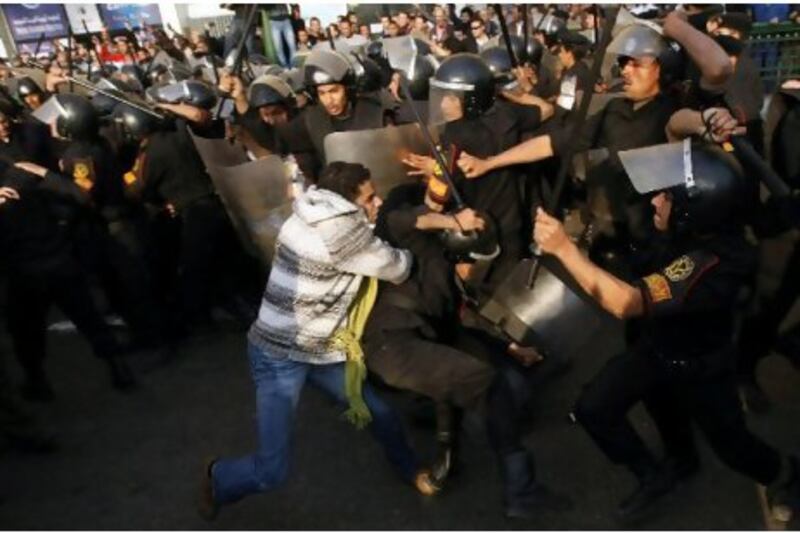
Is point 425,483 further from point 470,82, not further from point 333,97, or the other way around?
point 333,97

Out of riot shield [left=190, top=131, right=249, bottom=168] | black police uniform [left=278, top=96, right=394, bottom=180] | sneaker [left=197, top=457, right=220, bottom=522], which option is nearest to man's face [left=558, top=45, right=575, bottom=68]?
black police uniform [left=278, top=96, right=394, bottom=180]

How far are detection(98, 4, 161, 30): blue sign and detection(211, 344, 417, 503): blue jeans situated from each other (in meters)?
27.1

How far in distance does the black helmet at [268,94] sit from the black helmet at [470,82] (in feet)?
6.03

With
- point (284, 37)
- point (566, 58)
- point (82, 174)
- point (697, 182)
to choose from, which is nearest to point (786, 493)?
point (697, 182)

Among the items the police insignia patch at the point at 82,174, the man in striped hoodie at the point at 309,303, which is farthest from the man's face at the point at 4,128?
the man in striped hoodie at the point at 309,303

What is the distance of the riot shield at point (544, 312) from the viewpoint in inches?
125

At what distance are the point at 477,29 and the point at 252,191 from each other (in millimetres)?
8279

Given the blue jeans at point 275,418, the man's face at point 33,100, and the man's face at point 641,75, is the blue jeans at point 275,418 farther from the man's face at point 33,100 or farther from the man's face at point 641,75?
the man's face at point 33,100

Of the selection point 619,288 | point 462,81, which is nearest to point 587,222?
point 462,81

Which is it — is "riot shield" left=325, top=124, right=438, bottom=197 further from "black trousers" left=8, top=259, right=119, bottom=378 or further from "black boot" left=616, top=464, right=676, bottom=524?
"black boot" left=616, top=464, right=676, bottom=524

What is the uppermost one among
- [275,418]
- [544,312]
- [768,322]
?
[544,312]

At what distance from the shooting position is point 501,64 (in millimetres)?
5934

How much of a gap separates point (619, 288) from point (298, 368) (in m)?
1.33

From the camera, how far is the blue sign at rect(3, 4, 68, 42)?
85.8ft
